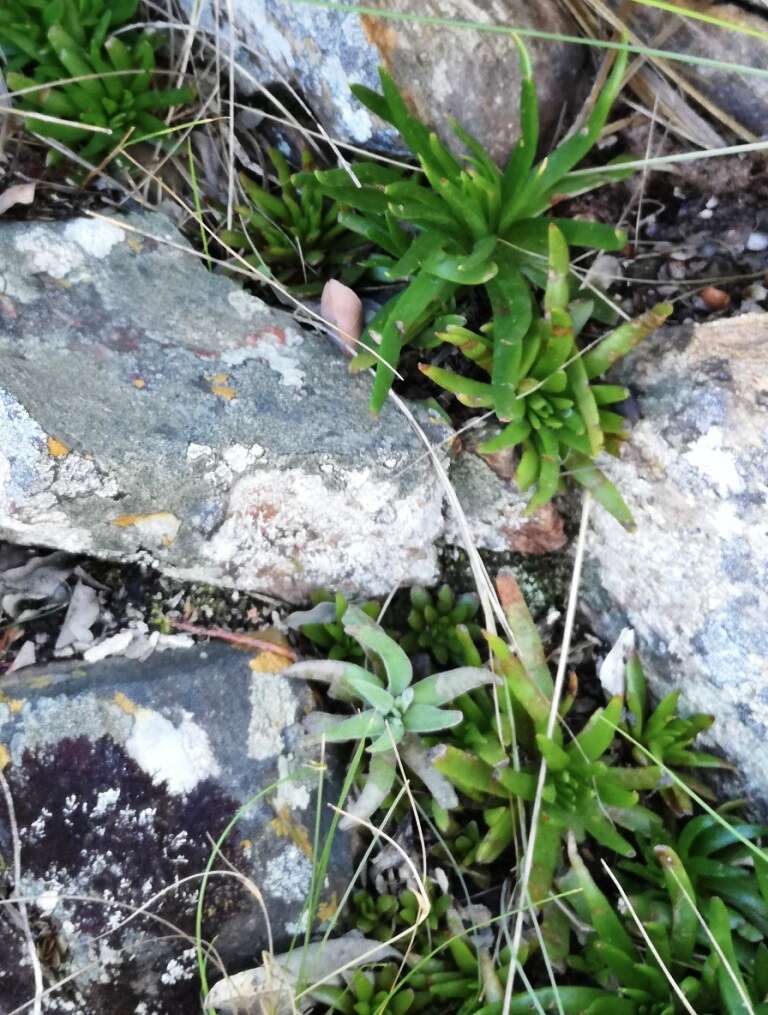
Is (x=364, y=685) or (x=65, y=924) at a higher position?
(x=364, y=685)

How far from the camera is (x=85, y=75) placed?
2.68m

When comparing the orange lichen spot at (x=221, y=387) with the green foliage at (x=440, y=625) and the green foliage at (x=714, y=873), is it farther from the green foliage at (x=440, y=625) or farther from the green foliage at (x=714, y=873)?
the green foliage at (x=714, y=873)

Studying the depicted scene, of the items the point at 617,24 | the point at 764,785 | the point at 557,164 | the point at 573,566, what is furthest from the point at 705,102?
the point at 764,785

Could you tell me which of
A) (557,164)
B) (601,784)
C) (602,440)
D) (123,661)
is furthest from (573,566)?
(123,661)

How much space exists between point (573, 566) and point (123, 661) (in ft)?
4.53

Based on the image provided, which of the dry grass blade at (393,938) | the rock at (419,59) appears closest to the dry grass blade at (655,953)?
the dry grass blade at (393,938)

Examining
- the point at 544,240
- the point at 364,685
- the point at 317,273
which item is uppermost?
the point at 544,240

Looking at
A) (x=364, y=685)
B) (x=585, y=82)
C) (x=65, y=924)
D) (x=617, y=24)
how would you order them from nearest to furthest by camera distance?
(x=65, y=924), (x=364, y=685), (x=617, y=24), (x=585, y=82)

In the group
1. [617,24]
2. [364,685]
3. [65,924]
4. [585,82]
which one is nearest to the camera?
[65,924]

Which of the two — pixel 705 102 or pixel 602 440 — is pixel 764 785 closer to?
pixel 602 440

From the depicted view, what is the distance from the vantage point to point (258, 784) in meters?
2.46

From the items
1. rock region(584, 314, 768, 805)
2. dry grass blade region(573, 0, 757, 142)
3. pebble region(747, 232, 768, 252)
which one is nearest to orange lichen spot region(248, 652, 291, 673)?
rock region(584, 314, 768, 805)

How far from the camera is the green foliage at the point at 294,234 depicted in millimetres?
2785

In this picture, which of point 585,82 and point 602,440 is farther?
point 585,82
